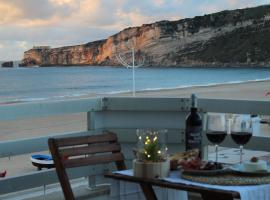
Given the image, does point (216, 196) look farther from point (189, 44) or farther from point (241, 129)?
point (189, 44)

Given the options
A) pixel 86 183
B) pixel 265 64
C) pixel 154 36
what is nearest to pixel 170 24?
pixel 154 36

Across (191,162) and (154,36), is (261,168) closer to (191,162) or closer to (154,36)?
(191,162)

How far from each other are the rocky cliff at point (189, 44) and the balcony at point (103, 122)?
104 m

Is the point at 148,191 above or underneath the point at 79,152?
underneath

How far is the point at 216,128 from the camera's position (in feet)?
11.1

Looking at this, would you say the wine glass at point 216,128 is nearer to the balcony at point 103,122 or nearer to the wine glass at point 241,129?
the wine glass at point 241,129

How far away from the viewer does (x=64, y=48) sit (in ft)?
396

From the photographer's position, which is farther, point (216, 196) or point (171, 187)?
point (216, 196)

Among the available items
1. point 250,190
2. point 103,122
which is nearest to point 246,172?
point 250,190

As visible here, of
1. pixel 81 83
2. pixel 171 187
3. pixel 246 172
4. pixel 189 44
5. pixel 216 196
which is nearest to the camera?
pixel 171 187

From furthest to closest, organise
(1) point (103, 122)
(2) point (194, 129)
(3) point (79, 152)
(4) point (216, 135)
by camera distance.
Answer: (1) point (103, 122) < (3) point (79, 152) < (2) point (194, 129) < (4) point (216, 135)

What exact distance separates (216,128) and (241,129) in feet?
0.52

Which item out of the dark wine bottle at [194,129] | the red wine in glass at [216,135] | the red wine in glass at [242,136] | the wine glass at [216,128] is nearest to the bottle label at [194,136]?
the dark wine bottle at [194,129]

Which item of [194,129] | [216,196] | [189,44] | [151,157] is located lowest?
[216,196]
